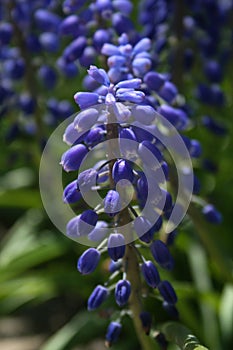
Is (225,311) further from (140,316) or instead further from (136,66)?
(136,66)

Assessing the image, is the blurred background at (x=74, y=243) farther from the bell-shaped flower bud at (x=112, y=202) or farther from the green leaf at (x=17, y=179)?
the bell-shaped flower bud at (x=112, y=202)

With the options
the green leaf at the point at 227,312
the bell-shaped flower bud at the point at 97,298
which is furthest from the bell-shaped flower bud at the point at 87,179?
the green leaf at the point at 227,312

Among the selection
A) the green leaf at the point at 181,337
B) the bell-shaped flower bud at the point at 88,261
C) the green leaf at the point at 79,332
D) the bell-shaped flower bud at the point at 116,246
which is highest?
the bell-shaped flower bud at the point at 116,246

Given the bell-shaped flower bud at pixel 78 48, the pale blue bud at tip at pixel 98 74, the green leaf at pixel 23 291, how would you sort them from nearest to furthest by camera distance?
1. the pale blue bud at tip at pixel 98 74
2. the bell-shaped flower bud at pixel 78 48
3. the green leaf at pixel 23 291

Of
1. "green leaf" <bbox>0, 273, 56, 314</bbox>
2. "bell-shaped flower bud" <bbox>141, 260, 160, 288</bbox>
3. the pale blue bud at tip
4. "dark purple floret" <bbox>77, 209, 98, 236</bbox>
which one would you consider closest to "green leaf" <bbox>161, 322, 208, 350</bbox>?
"bell-shaped flower bud" <bbox>141, 260, 160, 288</bbox>

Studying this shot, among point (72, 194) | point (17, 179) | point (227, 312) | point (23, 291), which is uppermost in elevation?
point (72, 194)

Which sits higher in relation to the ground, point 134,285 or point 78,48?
point 78,48

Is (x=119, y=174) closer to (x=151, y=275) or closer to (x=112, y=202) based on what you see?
(x=112, y=202)

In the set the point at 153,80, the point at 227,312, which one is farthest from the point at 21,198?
the point at 153,80

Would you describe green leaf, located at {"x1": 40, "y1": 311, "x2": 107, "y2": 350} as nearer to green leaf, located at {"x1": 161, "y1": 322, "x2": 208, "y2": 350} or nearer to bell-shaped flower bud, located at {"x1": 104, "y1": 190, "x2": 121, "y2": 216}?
green leaf, located at {"x1": 161, "y1": 322, "x2": 208, "y2": 350}
